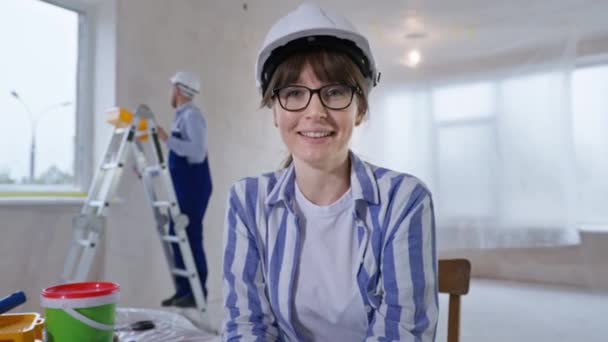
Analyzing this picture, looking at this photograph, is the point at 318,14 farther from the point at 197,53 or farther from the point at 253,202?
the point at 197,53

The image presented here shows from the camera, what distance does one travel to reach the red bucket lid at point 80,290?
58 centimetres

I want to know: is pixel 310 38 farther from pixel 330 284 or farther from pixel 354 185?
pixel 330 284

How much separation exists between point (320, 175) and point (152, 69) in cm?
219

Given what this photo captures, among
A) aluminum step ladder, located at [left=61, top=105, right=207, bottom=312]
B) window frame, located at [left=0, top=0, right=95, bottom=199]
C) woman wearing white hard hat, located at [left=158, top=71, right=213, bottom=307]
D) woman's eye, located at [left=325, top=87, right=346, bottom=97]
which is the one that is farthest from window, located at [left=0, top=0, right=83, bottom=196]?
woman's eye, located at [left=325, top=87, right=346, bottom=97]

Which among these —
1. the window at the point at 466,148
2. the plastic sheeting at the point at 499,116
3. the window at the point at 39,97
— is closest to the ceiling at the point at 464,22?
the plastic sheeting at the point at 499,116

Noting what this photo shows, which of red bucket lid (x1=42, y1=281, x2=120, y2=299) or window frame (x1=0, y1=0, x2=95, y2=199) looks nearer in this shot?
red bucket lid (x1=42, y1=281, x2=120, y2=299)

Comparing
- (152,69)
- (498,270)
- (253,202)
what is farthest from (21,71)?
(498,270)

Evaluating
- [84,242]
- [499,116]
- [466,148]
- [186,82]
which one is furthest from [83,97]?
[499,116]

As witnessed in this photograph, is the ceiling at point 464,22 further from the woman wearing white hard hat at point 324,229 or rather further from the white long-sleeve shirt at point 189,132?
the woman wearing white hard hat at point 324,229

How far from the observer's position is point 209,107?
3193 millimetres

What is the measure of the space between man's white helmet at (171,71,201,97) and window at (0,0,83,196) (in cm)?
51

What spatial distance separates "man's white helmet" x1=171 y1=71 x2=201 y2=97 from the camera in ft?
8.89

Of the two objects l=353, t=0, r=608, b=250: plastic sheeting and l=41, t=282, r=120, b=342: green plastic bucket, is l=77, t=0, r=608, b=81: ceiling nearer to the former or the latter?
l=353, t=0, r=608, b=250: plastic sheeting

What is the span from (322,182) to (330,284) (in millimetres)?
183
